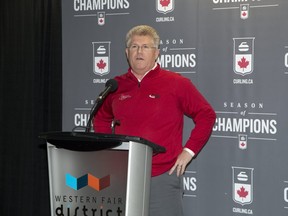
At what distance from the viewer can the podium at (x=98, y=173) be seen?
1.77m

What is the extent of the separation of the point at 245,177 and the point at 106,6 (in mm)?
1616

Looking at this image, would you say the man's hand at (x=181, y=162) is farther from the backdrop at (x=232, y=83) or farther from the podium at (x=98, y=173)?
the backdrop at (x=232, y=83)

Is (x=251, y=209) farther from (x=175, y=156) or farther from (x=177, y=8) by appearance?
(x=177, y=8)

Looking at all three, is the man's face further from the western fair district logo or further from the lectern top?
the western fair district logo

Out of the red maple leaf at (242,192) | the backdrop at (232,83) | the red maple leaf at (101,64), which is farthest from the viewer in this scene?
the red maple leaf at (101,64)

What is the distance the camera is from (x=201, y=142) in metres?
2.43

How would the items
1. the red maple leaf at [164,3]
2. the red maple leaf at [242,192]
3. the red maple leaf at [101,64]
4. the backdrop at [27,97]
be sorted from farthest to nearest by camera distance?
the backdrop at [27,97] < the red maple leaf at [101,64] < the red maple leaf at [164,3] < the red maple leaf at [242,192]

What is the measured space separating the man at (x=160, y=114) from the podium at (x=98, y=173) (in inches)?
19.2

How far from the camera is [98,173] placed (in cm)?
182

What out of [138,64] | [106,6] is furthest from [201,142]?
[106,6]

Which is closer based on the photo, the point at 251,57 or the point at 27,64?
the point at 251,57

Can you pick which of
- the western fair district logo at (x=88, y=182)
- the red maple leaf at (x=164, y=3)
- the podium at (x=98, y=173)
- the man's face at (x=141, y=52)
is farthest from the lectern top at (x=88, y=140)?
the red maple leaf at (x=164, y=3)

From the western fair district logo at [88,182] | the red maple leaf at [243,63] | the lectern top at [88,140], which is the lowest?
the western fair district logo at [88,182]

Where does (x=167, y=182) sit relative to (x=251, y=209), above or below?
above
